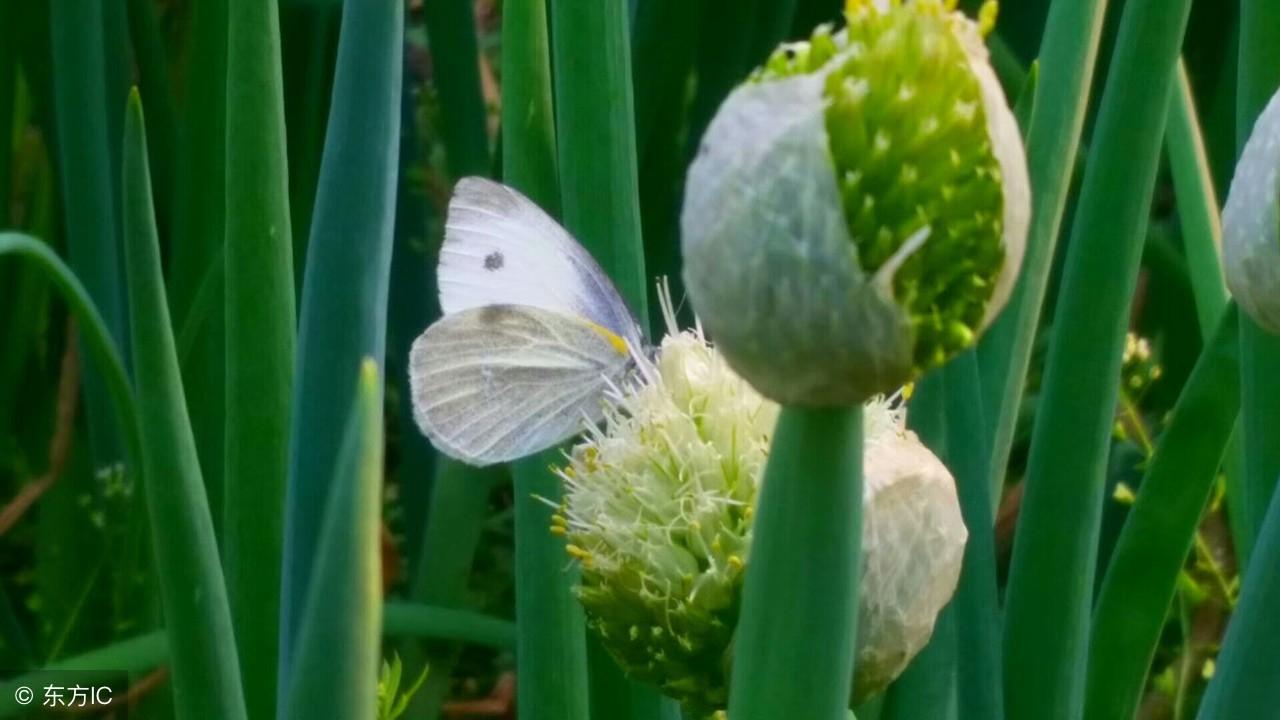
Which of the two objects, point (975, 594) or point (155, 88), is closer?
point (975, 594)

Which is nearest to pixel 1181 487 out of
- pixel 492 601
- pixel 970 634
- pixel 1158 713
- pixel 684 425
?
pixel 970 634

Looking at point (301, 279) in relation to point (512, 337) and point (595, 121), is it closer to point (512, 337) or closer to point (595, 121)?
point (512, 337)

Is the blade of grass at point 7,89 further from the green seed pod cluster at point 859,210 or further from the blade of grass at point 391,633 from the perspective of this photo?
the green seed pod cluster at point 859,210

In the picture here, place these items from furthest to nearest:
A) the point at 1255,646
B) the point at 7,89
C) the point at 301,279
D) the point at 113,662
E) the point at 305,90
Answer: 1. the point at 7,89
2. the point at 305,90
3. the point at 301,279
4. the point at 113,662
5. the point at 1255,646

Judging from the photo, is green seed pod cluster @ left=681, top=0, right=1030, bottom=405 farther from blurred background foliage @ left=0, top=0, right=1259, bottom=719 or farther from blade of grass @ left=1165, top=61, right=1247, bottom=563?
blurred background foliage @ left=0, top=0, right=1259, bottom=719

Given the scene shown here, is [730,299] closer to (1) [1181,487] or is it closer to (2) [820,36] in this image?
(2) [820,36]

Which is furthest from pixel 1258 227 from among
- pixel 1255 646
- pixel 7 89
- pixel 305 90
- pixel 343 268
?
pixel 7 89

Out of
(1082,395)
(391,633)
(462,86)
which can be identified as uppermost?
(462,86)
